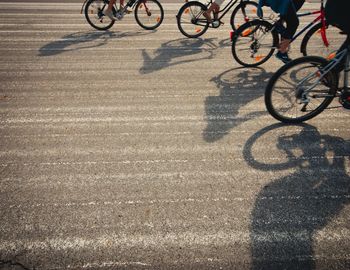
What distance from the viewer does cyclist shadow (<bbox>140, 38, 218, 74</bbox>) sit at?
20.4 ft

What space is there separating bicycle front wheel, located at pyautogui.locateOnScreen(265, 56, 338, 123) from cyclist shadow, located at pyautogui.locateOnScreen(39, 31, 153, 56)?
492 centimetres

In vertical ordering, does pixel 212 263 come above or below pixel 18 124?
below

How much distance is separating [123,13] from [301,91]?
617cm

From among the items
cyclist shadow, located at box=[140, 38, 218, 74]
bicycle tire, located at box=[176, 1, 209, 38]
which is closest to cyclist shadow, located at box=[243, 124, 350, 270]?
cyclist shadow, located at box=[140, 38, 218, 74]

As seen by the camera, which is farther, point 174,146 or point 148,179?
point 174,146

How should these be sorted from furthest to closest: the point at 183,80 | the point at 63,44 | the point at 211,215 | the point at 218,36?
1. the point at 218,36
2. the point at 63,44
3. the point at 183,80
4. the point at 211,215

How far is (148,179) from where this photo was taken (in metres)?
3.38

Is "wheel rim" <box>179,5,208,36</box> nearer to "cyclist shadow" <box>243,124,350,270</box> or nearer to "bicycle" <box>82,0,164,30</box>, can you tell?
"bicycle" <box>82,0,164,30</box>

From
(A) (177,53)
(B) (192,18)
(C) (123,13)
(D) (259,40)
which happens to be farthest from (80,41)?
(D) (259,40)

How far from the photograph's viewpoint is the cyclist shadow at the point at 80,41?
6926 mm

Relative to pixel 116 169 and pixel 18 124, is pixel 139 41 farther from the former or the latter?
pixel 116 169

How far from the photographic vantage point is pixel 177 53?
6.77m

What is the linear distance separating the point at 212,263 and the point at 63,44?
22.1 feet

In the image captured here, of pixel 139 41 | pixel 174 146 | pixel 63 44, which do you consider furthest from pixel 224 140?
pixel 63 44
